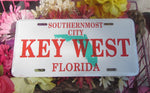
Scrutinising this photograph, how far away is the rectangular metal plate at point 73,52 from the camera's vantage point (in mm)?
472

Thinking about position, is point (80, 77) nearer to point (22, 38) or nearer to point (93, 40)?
point (93, 40)

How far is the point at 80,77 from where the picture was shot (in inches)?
19.7

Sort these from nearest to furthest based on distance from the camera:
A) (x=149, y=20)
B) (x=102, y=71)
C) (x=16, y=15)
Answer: (x=102, y=71) < (x=16, y=15) < (x=149, y=20)

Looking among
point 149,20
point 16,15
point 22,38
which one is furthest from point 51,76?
point 149,20

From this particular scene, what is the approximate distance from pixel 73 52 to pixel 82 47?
3cm

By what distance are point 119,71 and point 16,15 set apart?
0.45 metres

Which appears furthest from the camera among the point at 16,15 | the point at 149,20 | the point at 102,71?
the point at 149,20

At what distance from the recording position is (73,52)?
478 mm

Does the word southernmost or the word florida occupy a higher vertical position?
the word southernmost

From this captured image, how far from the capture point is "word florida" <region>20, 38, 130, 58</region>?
1.56ft

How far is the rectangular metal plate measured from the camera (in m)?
0.47

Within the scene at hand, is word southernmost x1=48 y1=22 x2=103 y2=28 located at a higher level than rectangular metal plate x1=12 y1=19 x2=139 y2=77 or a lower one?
higher

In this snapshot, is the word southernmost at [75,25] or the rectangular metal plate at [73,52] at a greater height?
the word southernmost at [75,25]

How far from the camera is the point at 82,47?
1.57ft
